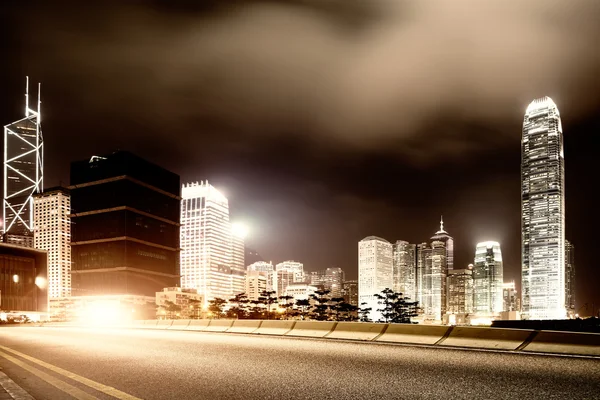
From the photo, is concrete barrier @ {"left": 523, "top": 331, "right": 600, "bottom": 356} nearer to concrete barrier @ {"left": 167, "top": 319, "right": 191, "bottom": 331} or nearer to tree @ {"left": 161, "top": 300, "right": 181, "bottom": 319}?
concrete barrier @ {"left": 167, "top": 319, "right": 191, "bottom": 331}

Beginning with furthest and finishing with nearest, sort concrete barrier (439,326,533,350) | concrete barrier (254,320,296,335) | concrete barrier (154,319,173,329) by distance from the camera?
concrete barrier (154,319,173,329)
concrete barrier (254,320,296,335)
concrete barrier (439,326,533,350)

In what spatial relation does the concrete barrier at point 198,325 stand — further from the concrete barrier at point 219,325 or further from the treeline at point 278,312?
the treeline at point 278,312

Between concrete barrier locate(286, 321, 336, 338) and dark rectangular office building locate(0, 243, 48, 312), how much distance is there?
120 metres

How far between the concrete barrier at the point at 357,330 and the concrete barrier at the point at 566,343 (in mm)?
5182

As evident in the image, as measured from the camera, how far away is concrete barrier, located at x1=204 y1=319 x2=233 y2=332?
80.0 feet

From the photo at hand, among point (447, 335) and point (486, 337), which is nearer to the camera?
point (486, 337)

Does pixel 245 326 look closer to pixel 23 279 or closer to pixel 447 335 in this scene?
pixel 447 335

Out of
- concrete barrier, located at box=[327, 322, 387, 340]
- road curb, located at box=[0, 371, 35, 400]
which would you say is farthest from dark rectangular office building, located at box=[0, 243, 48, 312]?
road curb, located at box=[0, 371, 35, 400]

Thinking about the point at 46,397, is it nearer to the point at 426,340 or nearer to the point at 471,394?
the point at 471,394

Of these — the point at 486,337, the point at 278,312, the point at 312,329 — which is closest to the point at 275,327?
the point at 312,329

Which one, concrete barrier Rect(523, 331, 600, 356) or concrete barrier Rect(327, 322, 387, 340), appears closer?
concrete barrier Rect(523, 331, 600, 356)

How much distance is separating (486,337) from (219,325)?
15.5m

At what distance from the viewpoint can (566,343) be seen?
430 inches

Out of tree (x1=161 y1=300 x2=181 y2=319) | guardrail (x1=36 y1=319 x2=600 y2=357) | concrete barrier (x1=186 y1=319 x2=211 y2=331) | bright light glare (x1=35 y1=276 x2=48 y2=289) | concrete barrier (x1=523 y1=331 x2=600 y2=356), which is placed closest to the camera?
concrete barrier (x1=523 y1=331 x2=600 y2=356)
